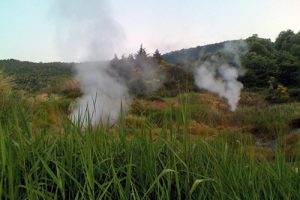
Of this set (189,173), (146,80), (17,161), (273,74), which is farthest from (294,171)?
(273,74)

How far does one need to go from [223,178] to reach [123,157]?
0.67 meters

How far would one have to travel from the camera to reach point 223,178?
2.55 m

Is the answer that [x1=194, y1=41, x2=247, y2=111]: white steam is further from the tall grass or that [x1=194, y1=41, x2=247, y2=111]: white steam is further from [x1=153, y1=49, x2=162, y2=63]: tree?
the tall grass

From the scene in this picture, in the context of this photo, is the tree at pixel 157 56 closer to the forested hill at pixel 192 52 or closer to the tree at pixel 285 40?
the tree at pixel 285 40

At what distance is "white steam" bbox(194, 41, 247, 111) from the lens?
51.2 meters

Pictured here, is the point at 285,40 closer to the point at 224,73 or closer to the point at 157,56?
the point at 224,73

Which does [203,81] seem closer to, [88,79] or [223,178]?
[88,79]

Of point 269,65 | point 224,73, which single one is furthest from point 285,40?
point 269,65

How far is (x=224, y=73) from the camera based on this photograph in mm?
61188

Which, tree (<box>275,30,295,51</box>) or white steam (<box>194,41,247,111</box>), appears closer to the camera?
white steam (<box>194,41,247,111</box>)

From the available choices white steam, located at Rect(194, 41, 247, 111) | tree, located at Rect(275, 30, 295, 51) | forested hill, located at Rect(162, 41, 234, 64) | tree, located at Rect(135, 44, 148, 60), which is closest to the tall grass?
white steam, located at Rect(194, 41, 247, 111)

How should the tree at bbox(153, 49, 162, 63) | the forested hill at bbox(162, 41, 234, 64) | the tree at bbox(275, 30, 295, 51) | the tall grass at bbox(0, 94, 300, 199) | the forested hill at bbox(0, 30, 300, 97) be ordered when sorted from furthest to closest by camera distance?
the forested hill at bbox(162, 41, 234, 64) → the tree at bbox(275, 30, 295, 51) → the tree at bbox(153, 49, 162, 63) → the forested hill at bbox(0, 30, 300, 97) → the tall grass at bbox(0, 94, 300, 199)

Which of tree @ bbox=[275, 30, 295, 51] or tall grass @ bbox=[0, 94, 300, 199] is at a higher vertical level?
tree @ bbox=[275, 30, 295, 51]

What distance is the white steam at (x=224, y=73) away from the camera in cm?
5119
